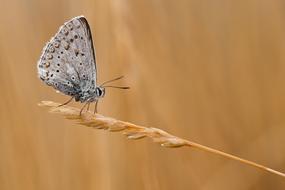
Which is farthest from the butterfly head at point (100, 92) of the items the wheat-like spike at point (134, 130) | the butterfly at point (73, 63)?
the wheat-like spike at point (134, 130)

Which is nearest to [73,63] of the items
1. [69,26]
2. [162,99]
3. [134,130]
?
[69,26]

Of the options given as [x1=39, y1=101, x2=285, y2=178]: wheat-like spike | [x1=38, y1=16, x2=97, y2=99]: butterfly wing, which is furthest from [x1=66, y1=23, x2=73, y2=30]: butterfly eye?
[x1=39, y1=101, x2=285, y2=178]: wheat-like spike

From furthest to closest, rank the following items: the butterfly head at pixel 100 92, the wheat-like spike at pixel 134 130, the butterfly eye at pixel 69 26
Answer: the butterfly head at pixel 100 92 → the butterfly eye at pixel 69 26 → the wheat-like spike at pixel 134 130

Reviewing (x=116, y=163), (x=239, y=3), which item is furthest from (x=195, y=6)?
(x=116, y=163)

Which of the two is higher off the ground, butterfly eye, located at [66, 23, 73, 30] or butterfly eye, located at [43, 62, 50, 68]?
butterfly eye, located at [66, 23, 73, 30]

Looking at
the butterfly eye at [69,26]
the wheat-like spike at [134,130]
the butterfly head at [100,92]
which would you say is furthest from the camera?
the butterfly head at [100,92]

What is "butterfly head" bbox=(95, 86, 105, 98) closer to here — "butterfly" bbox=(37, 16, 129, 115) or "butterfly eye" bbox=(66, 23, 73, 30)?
"butterfly" bbox=(37, 16, 129, 115)

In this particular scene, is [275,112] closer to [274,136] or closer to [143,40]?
[274,136]

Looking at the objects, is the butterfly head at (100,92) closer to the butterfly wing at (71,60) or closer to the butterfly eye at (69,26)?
the butterfly wing at (71,60)
